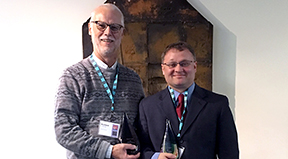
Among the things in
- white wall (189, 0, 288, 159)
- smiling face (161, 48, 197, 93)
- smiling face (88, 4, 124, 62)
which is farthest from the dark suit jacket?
white wall (189, 0, 288, 159)

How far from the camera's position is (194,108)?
4.58ft

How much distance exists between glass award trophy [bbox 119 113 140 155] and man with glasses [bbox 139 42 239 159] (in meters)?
0.06

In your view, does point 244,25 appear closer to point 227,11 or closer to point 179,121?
point 227,11

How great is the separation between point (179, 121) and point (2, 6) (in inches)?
99.6

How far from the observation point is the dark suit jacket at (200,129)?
1.35m

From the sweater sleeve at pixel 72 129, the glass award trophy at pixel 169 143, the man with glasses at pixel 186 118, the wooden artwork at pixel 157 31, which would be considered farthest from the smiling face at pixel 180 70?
the wooden artwork at pixel 157 31

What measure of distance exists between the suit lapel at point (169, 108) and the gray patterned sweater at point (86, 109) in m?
0.20

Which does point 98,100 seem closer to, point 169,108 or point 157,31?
point 169,108

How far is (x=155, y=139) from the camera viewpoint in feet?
4.63

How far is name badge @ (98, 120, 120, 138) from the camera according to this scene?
1414 mm

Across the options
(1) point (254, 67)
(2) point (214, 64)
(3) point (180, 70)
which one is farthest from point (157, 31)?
(3) point (180, 70)

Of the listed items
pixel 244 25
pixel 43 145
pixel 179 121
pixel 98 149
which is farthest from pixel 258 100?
pixel 43 145

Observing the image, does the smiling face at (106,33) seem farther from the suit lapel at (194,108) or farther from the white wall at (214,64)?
the white wall at (214,64)

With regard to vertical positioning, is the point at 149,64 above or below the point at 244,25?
below
